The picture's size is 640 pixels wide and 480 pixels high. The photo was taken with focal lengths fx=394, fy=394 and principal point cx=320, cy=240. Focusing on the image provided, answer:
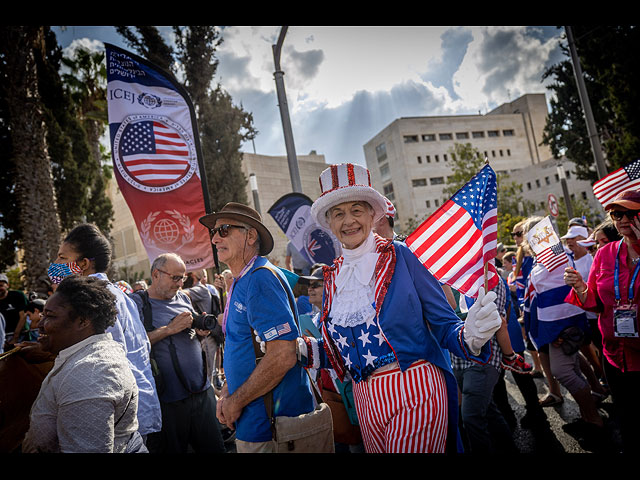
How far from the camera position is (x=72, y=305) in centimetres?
224

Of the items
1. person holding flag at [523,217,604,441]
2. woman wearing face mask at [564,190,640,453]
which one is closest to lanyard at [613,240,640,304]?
woman wearing face mask at [564,190,640,453]

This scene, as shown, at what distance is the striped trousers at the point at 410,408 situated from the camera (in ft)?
6.43

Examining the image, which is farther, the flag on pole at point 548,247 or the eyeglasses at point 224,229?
the flag on pole at point 548,247

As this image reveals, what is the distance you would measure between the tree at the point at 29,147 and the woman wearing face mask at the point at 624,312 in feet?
35.8

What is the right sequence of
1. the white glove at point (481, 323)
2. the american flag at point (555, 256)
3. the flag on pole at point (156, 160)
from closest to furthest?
the white glove at point (481, 323), the american flag at point (555, 256), the flag on pole at point (156, 160)

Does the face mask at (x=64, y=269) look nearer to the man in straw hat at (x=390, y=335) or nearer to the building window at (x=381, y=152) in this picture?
the man in straw hat at (x=390, y=335)

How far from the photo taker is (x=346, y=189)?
2266 millimetres

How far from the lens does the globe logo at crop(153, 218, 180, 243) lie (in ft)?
13.6

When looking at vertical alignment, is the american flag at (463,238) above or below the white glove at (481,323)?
above

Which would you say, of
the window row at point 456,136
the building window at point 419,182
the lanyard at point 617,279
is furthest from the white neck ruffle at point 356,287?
the window row at point 456,136

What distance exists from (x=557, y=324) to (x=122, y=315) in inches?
175

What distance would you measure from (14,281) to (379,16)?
38.1 meters

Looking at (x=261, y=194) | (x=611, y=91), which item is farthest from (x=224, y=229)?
(x=261, y=194)

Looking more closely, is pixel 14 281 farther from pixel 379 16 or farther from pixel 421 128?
pixel 421 128
